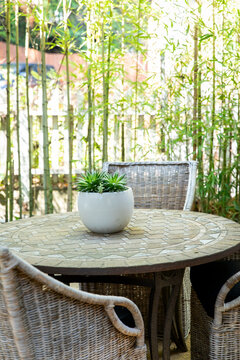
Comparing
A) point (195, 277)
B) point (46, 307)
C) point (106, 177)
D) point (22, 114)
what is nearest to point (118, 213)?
point (106, 177)

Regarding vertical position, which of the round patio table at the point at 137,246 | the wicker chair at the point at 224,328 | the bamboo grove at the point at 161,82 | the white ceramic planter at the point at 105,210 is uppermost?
the bamboo grove at the point at 161,82

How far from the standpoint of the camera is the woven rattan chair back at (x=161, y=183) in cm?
271

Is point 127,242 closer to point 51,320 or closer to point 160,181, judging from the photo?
point 51,320

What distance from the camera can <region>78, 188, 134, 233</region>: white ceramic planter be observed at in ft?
5.77

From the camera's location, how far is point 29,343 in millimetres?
1143

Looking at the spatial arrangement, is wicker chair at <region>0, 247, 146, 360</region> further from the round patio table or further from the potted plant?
the potted plant

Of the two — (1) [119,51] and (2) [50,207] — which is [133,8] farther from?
(2) [50,207]

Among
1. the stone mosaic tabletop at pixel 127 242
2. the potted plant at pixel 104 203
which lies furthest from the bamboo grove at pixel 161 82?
the potted plant at pixel 104 203

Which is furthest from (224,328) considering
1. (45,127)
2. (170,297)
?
(45,127)

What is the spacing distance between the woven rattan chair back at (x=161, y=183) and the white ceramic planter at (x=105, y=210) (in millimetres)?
935

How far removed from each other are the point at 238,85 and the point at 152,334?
2305 mm

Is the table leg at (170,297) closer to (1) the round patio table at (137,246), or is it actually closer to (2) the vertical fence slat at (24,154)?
(1) the round patio table at (137,246)

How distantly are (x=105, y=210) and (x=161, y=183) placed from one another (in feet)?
3.38

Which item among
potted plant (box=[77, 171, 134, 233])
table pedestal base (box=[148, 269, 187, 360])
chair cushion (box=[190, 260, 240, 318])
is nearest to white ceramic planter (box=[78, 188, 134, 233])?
potted plant (box=[77, 171, 134, 233])
